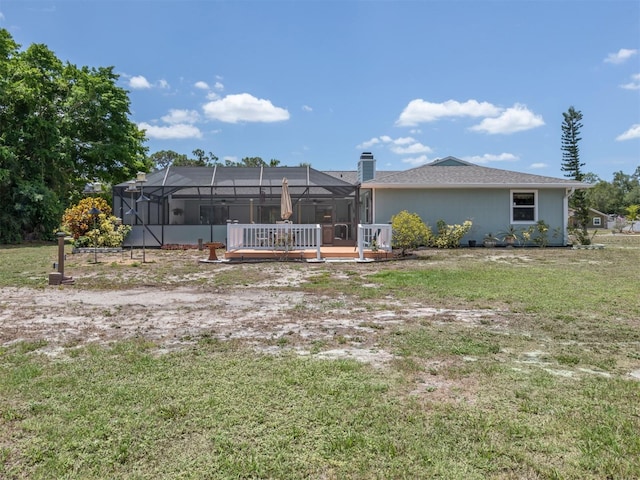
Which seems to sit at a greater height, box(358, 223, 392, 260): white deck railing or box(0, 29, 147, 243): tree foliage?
box(0, 29, 147, 243): tree foliage

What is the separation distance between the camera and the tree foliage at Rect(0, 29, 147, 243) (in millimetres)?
19062

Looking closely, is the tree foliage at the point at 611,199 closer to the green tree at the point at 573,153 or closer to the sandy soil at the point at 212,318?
the green tree at the point at 573,153

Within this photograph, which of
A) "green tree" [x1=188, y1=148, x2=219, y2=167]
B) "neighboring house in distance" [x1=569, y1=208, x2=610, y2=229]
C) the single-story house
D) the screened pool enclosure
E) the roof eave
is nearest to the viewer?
the roof eave

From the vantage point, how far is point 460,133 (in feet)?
77.4

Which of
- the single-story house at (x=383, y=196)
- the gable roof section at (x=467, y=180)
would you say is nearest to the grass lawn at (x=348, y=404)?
the gable roof section at (x=467, y=180)

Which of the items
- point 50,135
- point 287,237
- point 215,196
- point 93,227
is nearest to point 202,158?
point 50,135

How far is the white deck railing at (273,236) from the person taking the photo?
11.3m

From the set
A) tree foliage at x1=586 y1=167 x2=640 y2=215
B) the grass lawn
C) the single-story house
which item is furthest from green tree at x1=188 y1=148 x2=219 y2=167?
tree foliage at x1=586 y1=167 x2=640 y2=215

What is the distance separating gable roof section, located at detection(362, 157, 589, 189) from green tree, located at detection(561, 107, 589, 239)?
19.9 feet

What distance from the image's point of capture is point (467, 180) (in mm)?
15211

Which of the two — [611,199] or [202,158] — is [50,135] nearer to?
[202,158]

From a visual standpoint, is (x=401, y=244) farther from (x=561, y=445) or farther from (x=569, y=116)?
(x=569, y=116)

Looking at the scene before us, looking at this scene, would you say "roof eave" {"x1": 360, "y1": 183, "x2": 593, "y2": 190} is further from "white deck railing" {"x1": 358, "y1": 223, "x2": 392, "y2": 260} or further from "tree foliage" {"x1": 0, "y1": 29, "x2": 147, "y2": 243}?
"tree foliage" {"x1": 0, "y1": 29, "x2": 147, "y2": 243}

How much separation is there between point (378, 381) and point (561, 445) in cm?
113
